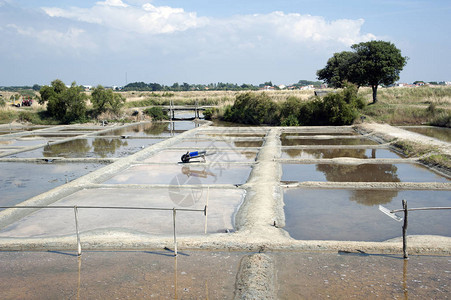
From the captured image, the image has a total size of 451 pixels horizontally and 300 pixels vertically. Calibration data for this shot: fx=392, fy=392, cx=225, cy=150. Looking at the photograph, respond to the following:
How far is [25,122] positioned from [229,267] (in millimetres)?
27877

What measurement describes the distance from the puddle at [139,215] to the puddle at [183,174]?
3.18 feet

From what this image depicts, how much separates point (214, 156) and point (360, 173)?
5.47 metres

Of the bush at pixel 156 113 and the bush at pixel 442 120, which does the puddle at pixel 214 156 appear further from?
the bush at pixel 156 113

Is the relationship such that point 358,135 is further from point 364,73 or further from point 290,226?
point 290,226

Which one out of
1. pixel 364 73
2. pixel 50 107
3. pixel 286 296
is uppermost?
pixel 364 73

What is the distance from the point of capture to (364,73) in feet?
96.4

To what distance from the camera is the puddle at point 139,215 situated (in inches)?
278

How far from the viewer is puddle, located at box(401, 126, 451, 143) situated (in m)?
17.9

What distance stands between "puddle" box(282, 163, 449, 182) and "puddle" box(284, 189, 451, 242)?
129cm

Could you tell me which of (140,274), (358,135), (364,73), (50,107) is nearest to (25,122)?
(50,107)

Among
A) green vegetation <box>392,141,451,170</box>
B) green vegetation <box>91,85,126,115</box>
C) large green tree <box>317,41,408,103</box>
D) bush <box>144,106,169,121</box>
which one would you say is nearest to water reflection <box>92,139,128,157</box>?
green vegetation <box>91,85,126,115</box>

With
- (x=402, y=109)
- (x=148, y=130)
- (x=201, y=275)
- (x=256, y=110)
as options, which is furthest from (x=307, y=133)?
(x=201, y=275)

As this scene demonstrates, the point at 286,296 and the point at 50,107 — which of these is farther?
the point at 50,107

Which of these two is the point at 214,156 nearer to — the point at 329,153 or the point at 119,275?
the point at 329,153
